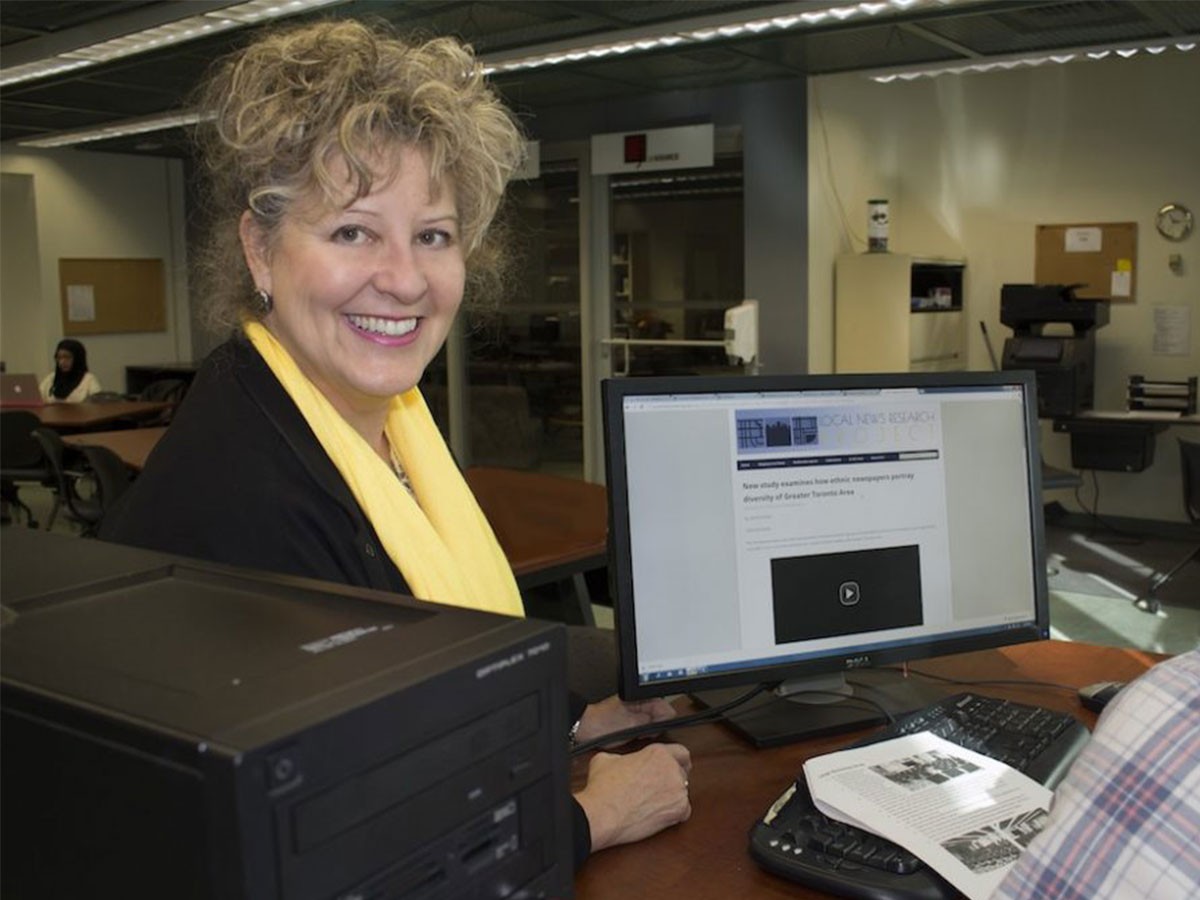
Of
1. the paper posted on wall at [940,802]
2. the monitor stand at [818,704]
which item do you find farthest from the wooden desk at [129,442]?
the paper posted on wall at [940,802]

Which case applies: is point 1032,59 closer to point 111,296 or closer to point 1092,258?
point 1092,258

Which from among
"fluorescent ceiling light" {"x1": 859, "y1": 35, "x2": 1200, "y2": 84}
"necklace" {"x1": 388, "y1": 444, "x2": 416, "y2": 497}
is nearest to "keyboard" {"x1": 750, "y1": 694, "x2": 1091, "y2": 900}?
"necklace" {"x1": 388, "y1": 444, "x2": 416, "y2": 497}

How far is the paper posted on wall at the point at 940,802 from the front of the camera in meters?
1.08

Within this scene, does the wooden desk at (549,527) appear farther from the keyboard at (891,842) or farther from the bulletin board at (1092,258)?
the bulletin board at (1092,258)

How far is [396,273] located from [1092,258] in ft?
21.0

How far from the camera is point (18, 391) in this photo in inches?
286

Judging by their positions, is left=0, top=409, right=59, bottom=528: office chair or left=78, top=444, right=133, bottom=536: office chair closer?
left=78, top=444, right=133, bottom=536: office chair

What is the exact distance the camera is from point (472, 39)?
227 inches

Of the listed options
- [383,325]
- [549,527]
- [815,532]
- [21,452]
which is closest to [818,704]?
[815,532]

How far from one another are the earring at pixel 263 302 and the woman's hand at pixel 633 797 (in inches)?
28.1

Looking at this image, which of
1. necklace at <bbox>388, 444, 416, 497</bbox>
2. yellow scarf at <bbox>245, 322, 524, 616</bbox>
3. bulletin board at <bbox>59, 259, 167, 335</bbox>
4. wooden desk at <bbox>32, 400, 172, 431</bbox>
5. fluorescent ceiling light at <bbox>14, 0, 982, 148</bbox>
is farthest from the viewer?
bulletin board at <bbox>59, 259, 167, 335</bbox>

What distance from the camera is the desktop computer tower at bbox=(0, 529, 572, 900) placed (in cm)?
50

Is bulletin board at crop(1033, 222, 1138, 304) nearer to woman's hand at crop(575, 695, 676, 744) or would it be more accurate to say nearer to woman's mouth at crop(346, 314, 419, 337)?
woman's hand at crop(575, 695, 676, 744)

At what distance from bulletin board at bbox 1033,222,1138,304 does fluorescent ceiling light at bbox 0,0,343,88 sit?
4.59 metres
